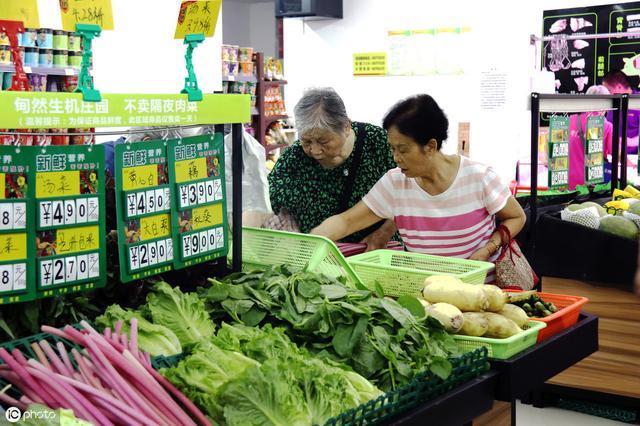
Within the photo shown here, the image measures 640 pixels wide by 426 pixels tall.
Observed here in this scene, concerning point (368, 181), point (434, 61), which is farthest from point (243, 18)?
point (368, 181)

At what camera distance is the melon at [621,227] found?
4.12m

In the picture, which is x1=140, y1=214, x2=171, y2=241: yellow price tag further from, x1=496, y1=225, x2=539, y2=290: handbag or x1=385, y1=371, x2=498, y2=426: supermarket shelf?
x1=496, y1=225, x2=539, y2=290: handbag

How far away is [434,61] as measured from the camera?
965cm

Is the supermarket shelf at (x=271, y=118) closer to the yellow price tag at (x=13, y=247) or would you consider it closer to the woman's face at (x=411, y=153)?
the woman's face at (x=411, y=153)

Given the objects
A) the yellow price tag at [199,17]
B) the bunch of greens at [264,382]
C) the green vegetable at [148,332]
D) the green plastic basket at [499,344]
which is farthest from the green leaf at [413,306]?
the yellow price tag at [199,17]

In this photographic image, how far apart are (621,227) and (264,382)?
309cm

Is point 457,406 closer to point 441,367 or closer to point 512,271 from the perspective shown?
point 441,367

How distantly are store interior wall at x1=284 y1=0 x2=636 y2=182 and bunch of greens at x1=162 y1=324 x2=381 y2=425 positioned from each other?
7397mm

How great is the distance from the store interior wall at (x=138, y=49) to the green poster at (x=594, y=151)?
394cm

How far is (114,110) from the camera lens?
192 cm

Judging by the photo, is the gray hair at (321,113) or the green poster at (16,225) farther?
the gray hair at (321,113)

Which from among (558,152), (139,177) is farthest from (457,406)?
(558,152)

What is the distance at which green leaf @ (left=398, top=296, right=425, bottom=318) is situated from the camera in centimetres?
222

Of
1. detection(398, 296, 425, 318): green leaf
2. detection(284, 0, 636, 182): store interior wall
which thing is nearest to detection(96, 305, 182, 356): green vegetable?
detection(398, 296, 425, 318): green leaf
